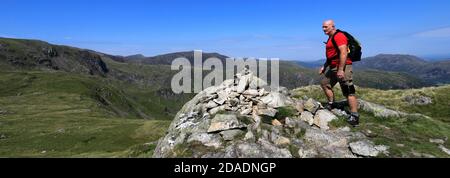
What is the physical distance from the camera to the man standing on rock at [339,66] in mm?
21141

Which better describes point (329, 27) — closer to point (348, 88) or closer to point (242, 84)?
point (348, 88)

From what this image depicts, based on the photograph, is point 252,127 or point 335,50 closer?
point 335,50

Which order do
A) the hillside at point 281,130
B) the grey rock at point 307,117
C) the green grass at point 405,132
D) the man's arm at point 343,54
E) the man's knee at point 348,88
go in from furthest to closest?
1. the grey rock at point 307,117
2. the man's knee at point 348,88
3. the green grass at point 405,132
4. the man's arm at point 343,54
5. the hillside at point 281,130

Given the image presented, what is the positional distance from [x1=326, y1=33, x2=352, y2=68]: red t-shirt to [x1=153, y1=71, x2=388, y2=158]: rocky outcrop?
3.27 meters

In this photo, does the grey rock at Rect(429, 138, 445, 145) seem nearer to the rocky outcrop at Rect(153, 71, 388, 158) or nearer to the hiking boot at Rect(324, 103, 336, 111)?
the rocky outcrop at Rect(153, 71, 388, 158)

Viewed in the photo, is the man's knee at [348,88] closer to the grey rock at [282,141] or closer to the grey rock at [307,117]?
the grey rock at [307,117]

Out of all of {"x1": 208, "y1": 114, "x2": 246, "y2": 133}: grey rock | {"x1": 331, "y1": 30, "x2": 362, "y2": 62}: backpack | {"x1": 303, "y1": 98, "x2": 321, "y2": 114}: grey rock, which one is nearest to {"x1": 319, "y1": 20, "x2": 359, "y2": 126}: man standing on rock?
{"x1": 331, "y1": 30, "x2": 362, "y2": 62}: backpack

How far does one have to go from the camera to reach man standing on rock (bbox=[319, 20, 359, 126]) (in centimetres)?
2114

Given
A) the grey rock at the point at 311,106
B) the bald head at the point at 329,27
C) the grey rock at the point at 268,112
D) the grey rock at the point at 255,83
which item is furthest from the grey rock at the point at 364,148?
the grey rock at the point at 255,83

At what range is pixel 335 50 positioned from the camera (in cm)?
2211

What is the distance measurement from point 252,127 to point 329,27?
22.1 ft

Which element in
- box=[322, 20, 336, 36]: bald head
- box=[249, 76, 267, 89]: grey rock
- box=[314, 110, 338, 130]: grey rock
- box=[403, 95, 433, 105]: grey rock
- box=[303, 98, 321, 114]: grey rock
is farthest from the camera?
box=[403, 95, 433, 105]: grey rock

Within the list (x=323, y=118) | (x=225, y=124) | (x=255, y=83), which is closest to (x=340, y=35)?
(x=323, y=118)
